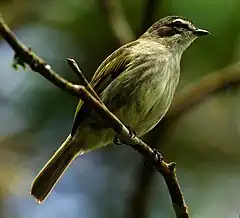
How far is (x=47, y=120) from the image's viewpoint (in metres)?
7.14

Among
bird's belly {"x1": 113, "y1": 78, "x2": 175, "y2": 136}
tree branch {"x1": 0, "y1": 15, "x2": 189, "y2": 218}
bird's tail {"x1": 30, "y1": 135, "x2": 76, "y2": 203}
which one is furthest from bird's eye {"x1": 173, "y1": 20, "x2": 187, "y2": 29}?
tree branch {"x1": 0, "y1": 15, "x2": 189, "y2": 218}

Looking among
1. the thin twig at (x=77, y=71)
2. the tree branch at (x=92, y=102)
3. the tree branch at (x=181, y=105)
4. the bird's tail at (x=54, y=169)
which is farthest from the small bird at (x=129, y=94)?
the thin twig at (x=77, y=71)

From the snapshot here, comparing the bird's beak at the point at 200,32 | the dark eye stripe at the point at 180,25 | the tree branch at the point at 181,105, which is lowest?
the tree branch at the point at 181,105

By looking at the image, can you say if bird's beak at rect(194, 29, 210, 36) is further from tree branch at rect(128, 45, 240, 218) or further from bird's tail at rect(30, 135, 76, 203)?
bird's tail at rect(30, 135, 76, 203)

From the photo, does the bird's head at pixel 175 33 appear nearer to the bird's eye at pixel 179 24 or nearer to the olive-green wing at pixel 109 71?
the bird's eye at pixel 179 24

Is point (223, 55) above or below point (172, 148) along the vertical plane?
above

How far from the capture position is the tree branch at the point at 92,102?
95.1 inches

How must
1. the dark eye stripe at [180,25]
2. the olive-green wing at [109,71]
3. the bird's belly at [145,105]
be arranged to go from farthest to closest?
the dark eye stripe at [180,25]
the olive-green wing at [109,71]
the bird's belly at [145,105]

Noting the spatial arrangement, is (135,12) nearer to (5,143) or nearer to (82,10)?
(82,10)

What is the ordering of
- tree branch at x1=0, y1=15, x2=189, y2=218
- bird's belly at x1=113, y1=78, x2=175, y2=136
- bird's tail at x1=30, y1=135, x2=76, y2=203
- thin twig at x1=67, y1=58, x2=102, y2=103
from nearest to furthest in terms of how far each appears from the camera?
1. tree branch at x1=0, y1=15, x2=189, y2=218
2. thin twig at x1=67, y1=58, x2=102, y2=103
3. bird's belly at x1=113, y1=78, x2=175, y2=136
4. bird's tail at x1=30, y1=135, x2=76, y2=203

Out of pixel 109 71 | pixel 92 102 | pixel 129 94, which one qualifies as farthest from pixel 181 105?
pixel 92 102

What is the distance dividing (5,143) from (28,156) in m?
0.30

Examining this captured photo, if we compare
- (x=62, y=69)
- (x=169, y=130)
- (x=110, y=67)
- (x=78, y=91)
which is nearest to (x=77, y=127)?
(x=110, y=67)

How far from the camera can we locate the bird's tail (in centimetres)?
459
